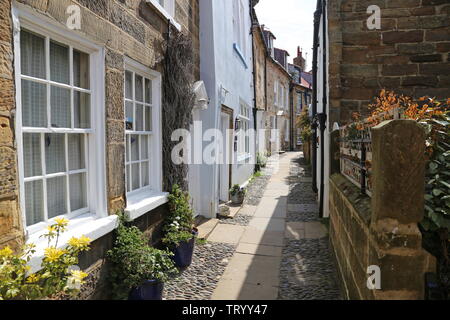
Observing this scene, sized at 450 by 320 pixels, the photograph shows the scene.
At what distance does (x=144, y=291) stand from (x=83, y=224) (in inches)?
35.2

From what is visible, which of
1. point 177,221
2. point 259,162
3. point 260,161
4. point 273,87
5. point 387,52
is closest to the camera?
point 177,221

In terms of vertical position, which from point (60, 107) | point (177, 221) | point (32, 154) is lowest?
point (177, 221)

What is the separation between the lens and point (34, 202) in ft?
9.02

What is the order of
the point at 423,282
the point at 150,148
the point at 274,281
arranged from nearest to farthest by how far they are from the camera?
the point at 423,282 < the point at 274,281 < the point at 150,148

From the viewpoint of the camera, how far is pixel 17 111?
2389 millimetres

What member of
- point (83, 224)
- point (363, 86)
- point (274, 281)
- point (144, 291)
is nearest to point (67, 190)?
point (83, 224)

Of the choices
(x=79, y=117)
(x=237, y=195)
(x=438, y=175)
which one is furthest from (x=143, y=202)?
(x=237, y=195)

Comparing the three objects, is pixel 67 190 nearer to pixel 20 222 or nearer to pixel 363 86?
pixel 20 222

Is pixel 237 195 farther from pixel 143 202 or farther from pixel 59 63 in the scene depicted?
pixel 59 63

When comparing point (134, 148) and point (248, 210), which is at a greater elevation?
point (134, 148)

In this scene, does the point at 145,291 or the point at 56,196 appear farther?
the point at 145,291

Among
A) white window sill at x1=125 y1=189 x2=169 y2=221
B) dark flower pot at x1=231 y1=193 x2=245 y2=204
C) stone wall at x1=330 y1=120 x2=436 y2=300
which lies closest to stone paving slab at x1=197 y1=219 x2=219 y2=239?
white window sill at x1=125 y1=189 x2=169 y2=221

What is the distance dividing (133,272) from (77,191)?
962mm

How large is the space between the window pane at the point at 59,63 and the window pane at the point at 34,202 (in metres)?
0.90
